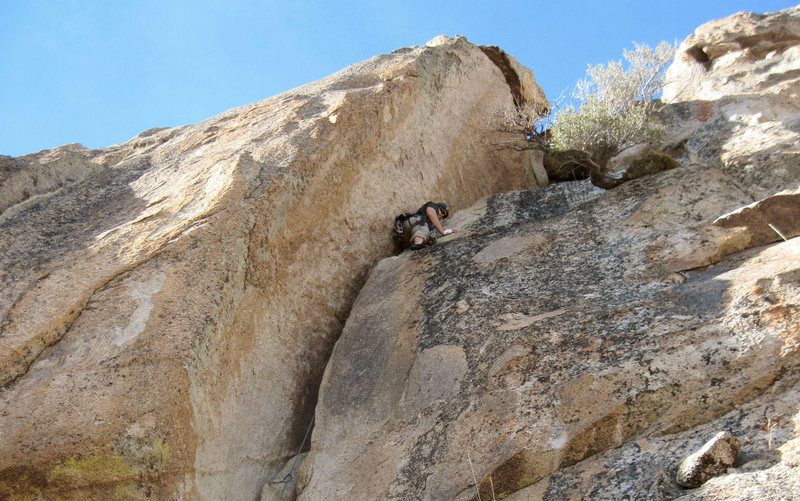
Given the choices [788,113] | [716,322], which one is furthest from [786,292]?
[788,113]

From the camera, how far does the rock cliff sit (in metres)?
4.34

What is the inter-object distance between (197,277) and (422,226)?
273cm

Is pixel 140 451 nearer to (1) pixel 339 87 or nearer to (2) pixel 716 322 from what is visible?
(2) pixel 716 322

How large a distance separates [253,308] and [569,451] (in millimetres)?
3060

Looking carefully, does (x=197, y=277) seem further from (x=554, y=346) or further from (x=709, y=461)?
(x=709, y=461)

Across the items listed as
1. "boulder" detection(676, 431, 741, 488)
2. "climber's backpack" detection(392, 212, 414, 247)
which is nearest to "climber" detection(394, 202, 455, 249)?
"climber's backpack" detection(392, 212, 414, 247)

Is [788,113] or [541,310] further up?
[788,113]

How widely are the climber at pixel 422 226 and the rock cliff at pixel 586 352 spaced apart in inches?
8.9

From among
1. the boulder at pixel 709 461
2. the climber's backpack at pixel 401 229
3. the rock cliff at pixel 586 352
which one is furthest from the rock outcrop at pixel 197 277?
the boulder at pixel 709 461

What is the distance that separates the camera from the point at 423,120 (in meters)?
8.99

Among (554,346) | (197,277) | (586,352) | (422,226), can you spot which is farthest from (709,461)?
(422,226)

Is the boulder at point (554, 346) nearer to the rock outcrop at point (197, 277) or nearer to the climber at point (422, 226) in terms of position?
the climber at point (422, 226)

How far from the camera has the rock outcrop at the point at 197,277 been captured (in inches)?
195

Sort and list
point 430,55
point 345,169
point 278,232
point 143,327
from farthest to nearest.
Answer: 1. point 430,55
2. point 345,169
3. point 278,232
4. point 143,327
